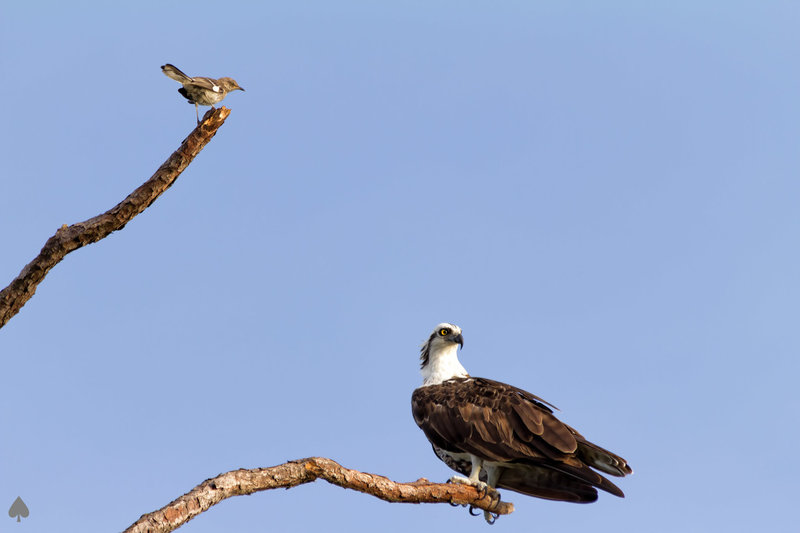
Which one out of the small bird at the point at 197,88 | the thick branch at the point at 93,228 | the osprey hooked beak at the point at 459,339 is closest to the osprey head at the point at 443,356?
the osprey hooked beak at the point at 459,339

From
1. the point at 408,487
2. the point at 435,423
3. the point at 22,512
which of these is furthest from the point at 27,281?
the point at 435,423

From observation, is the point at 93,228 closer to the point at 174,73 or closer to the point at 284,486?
the point at 284,486

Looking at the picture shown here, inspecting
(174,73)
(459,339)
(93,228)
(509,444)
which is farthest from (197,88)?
(509,444)

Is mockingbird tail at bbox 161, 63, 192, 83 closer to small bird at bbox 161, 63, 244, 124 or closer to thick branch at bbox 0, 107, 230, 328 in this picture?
small bird at bbox 161, 63, 244, 124

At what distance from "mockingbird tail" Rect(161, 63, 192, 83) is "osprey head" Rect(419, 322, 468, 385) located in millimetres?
4823

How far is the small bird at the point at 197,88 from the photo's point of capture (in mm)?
10148

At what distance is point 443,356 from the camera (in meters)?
A: 11.7

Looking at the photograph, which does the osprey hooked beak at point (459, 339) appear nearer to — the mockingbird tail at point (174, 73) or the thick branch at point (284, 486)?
the thick branch at point (284, 486)

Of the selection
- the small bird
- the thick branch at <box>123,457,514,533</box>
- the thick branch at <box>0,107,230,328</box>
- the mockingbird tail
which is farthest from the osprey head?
the thick branch at <box>0,107,230,328</box>

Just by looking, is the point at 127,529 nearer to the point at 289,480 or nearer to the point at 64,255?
the point at 289,480

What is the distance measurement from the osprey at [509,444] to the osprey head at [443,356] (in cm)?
54

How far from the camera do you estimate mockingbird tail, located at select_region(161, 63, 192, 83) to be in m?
10.1

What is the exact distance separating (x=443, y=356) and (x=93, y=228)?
572cm

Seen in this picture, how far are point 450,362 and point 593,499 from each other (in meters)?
2.83
